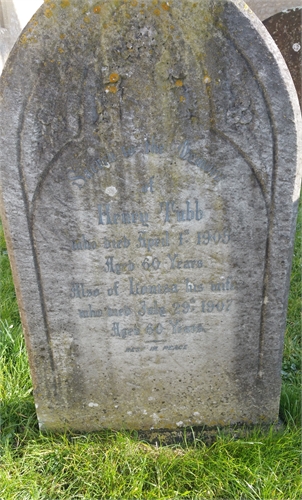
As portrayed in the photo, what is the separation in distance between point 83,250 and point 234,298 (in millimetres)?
717

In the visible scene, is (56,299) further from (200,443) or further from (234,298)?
(200,443)

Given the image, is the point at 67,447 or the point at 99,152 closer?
the point at 99,152

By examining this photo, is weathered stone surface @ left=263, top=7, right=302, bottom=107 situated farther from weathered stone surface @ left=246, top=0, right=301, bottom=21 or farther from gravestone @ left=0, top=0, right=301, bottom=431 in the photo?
gravestone @ left=0, top=0, right=301, bottom=431

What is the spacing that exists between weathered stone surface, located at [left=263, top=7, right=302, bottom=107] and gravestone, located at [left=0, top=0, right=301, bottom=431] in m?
3.63

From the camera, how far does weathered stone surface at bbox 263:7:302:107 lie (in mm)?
4617

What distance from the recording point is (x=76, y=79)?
5.21ft

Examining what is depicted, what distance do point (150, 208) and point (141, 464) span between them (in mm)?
1198

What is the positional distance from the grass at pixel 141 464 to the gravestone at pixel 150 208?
0.11m

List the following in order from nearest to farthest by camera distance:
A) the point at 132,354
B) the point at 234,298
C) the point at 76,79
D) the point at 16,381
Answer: the point at 76,79 < the point at 234,298 < the point at 132,354 < the point at 16,381

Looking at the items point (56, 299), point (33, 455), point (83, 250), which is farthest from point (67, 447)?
point (83, 250)

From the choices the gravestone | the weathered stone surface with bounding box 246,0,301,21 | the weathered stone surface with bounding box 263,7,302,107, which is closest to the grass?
the gravestone

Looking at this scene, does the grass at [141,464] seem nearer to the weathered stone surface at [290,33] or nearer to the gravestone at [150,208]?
the gravestone at [150,208]

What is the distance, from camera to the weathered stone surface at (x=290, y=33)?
4617mm

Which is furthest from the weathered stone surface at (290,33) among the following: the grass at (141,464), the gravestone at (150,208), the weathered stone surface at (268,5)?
the grass at (141,464)
